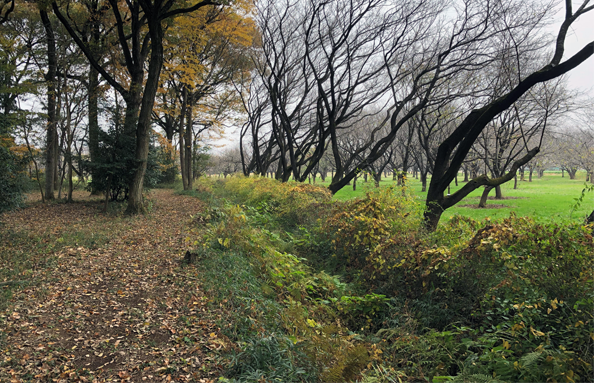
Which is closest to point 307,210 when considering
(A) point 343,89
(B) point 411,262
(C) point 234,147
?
(B) point 411,262

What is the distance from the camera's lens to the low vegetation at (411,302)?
2.46 metres

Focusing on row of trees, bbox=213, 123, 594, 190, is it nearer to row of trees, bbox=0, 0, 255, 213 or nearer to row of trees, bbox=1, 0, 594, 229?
row of trees, bbox=1, 0, 594, 229

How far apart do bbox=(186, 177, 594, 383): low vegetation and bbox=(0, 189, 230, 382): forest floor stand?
0.35 metres

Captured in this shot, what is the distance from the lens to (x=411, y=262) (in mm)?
3971

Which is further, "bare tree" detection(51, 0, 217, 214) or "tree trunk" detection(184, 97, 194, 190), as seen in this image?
"tree trunk" detection(184, 97, 194, 190)

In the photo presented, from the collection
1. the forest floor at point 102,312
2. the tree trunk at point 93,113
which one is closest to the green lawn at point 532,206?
the forest floor at point 102,312

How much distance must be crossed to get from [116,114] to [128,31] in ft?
16.3

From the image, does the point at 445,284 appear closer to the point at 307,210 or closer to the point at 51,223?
the point at 307,210

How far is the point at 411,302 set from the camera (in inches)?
150

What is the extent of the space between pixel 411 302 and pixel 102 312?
3690 mm

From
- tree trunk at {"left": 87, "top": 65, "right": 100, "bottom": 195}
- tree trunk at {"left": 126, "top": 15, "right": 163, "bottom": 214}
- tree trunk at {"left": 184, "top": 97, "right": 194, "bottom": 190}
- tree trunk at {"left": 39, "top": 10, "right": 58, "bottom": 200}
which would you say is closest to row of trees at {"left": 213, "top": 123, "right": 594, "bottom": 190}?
tree trunk at {"left": 126, "top": 15, "right": 163, "bottom": 214}

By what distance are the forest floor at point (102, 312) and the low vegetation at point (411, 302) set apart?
13.6 inches

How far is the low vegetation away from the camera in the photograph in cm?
246

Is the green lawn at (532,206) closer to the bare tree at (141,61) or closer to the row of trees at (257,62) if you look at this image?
the row of trees at (257,62)
